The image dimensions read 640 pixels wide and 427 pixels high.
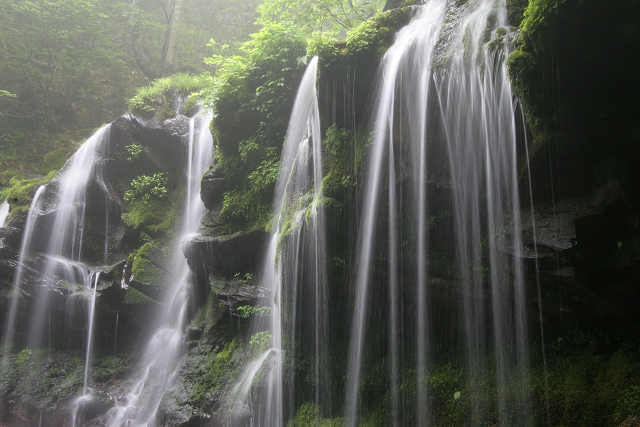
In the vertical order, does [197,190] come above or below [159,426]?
above

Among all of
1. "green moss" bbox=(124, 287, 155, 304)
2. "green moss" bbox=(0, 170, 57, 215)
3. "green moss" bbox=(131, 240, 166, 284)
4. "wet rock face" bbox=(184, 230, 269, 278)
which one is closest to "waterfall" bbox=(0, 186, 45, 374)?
"green moss" bbox=(0, 170, 57, 215)

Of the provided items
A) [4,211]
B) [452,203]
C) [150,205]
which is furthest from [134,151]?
[452,203]

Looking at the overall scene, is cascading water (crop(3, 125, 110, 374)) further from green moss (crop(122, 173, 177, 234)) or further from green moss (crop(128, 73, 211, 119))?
green moss (crop(128, 73, 211, 119))

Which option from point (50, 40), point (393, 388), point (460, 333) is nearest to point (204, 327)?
point (393, 388)

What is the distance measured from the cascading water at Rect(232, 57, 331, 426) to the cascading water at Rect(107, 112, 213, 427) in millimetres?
2315

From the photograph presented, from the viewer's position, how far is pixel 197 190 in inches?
392

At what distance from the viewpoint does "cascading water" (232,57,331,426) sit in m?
5.51

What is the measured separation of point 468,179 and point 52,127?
15559mm

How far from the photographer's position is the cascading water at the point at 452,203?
4512 mm

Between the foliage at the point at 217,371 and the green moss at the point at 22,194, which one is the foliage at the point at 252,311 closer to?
the foliage at the point at 217,371

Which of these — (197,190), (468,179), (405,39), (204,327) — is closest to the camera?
(468,179)

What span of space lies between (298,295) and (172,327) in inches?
179

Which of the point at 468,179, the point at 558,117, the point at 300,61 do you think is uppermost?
the point at 300,61

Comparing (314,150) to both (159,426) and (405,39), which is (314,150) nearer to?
(405,39)
